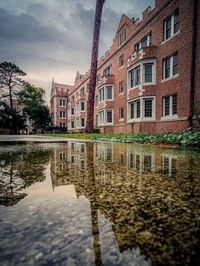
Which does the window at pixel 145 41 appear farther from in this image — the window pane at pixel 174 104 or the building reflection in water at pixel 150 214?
the building reflection in water at pixel 150 214

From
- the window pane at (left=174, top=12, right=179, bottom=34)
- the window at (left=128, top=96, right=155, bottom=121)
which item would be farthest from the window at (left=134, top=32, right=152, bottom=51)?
the window at (left=128, top=96, right=155, bottom=121)

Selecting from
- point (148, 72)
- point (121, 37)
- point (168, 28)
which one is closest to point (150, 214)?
point (148, 72)

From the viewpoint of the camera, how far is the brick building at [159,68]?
371 inches

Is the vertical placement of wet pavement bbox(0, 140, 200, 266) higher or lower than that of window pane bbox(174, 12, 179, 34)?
lower

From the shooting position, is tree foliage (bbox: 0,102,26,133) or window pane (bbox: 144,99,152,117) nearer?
window pane (bbox: 144,99,152,117)

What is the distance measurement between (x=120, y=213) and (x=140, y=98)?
41.8 feet

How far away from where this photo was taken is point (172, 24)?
35.0ft

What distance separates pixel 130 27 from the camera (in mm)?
14969

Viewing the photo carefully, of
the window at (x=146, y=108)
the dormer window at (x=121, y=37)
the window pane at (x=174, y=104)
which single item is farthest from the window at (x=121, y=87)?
the window pane at (x=174, y=104)

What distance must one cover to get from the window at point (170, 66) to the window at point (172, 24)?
1607mm

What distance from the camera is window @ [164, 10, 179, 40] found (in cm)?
1055

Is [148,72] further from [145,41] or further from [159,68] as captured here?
[145,41]

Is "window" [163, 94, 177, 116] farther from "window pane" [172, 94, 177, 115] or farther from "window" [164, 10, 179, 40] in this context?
"window" [164, 10, 179, 40]

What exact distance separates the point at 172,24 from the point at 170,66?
290 centimetres
